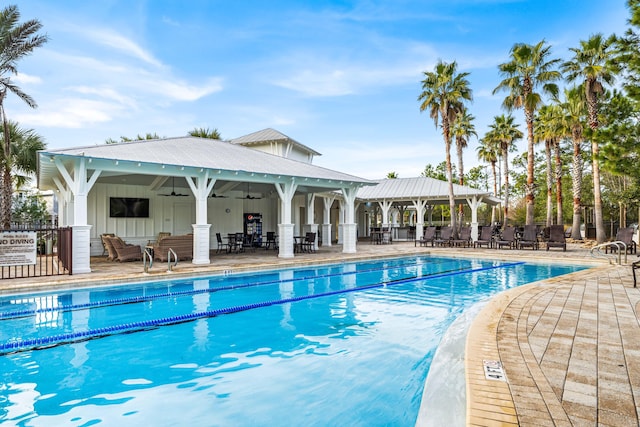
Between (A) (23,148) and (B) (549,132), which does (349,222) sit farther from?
(B) (549,132)

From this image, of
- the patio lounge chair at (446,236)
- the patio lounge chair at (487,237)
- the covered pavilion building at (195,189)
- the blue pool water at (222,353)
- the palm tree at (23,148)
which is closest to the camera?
the blue pool water at (222,353)

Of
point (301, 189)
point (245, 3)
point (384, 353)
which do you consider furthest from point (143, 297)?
point (245, 3)

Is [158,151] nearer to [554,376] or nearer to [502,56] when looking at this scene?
[554,376]

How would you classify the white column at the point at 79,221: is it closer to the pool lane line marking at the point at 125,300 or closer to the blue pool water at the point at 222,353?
the blue pool water at the point at 222,353

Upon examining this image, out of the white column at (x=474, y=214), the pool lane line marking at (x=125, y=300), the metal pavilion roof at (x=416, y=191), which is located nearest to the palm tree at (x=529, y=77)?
the white column at (x=474, y=214)

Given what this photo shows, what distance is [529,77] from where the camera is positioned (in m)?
19.3

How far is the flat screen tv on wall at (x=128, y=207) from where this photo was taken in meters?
14.4

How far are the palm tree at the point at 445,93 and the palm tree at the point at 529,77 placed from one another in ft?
6.58

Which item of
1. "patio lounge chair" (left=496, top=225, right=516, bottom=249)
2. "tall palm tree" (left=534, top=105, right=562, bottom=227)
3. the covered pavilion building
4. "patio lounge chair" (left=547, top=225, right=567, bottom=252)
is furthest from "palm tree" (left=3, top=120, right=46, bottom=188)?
"tall palm tree" (left=534, top=105, right=562, bottom=227)

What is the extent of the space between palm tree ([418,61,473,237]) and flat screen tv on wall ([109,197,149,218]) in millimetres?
15006

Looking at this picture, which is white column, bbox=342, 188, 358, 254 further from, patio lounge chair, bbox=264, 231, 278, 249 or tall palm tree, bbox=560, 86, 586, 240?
tall palm tree, bbox=560, 86, 586, 240

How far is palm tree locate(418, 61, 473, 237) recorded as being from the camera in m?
20.2

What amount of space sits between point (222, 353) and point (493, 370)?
3.21 metres

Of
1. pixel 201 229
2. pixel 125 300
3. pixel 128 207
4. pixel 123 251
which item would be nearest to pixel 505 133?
pixel 201 229
